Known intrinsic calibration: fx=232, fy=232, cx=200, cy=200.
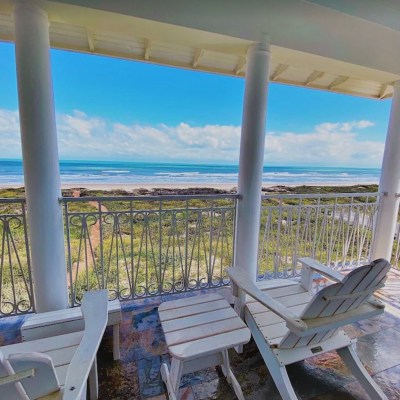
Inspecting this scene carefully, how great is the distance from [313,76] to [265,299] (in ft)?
9.31

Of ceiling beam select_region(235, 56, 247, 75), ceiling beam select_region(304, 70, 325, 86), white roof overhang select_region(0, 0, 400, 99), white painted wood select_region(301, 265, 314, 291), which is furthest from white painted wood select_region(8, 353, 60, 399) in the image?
ceiling beam select_region(304, 70, 325, 86)

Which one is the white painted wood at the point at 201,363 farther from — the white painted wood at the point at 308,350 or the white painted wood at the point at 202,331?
the white painted wood at the point at 308,350

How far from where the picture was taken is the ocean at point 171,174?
16.2 metres

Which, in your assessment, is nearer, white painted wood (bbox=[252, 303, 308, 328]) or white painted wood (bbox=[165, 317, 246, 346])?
white painted wood (bbox=[165, 317, 246, 346])

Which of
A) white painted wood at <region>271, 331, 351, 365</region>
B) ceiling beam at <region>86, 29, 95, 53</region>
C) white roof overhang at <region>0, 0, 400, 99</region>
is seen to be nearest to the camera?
white painted wood at <region>271, 331, 351, 365</region>

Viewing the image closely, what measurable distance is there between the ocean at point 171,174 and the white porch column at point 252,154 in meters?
14.2

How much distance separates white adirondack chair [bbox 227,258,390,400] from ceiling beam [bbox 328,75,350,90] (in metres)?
2.57

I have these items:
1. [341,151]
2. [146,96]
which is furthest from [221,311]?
[341,151]

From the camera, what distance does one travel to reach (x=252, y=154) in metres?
2.11

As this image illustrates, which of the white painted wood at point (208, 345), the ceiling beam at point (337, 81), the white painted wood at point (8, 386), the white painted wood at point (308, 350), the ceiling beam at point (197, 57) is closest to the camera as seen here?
the white painted wood at point (8, 386)

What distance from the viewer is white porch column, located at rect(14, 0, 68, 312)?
1573mm

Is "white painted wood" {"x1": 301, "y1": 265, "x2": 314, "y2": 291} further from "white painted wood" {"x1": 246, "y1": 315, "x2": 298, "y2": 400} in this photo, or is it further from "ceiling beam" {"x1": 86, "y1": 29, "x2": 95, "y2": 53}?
"ceiling beam" {"x1": 86, "y1": 29, "x2": 95, "y2": 53}

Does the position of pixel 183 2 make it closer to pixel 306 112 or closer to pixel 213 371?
pixel 213 371

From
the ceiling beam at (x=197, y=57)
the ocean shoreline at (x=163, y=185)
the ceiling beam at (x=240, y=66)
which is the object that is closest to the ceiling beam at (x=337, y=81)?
the ceiling beam at (x=240, y=66)
